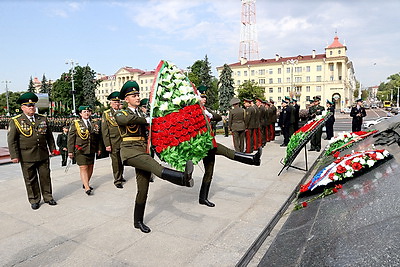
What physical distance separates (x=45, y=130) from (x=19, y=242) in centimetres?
194

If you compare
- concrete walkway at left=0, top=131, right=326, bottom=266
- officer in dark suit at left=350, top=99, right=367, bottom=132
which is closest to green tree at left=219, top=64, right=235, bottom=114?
officer in dark suit at left=350, top=99, right=367, bottom=132

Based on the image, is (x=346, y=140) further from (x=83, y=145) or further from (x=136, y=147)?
(x=83, y=145)

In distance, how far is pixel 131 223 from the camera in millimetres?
3656

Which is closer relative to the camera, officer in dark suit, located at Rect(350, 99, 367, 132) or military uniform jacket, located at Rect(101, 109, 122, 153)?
military uniform jacket, located at Rect(101, 109, 122, 153)

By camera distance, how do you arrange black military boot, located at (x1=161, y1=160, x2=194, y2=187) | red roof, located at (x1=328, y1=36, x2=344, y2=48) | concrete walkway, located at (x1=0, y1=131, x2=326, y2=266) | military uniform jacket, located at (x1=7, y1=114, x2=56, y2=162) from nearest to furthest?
concrete walkway, located at (x1=0, y1=131, x2=326, y2=266), black military boot, located at (x1=161, y1=160, x2=194, y2=187), military uniform jacket, located at (x1=7, y1=114, x2=56, y2=162), red roof, located at (x1=328, y1=36, x2=344, y2=48)

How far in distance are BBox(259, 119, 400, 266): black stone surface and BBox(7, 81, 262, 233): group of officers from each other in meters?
1.03

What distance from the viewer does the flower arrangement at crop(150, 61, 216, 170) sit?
324cm

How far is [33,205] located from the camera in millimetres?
4336

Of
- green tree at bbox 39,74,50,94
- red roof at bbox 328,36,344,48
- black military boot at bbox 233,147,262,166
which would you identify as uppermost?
red roof at bbox 328,36,344,48

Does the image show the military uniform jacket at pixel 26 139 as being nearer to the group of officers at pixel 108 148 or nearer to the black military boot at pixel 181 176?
the group of officers at pixel 108 148

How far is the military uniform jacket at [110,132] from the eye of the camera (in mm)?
5562

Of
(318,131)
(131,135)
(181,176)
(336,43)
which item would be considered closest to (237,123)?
(318,131)

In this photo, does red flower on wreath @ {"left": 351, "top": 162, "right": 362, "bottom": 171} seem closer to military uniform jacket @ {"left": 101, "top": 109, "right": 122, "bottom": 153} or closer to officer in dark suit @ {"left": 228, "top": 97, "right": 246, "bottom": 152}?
military uniform jacket @ {"left": 101, "top": 109, "right": 122, "bottom": 153}

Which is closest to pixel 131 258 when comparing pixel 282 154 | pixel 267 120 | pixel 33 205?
pixel 33 205
